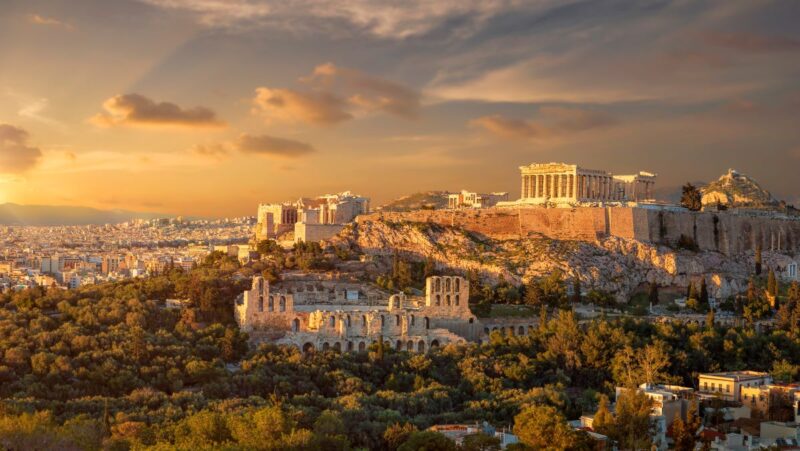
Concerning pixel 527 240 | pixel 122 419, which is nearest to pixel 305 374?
pixel 122 419

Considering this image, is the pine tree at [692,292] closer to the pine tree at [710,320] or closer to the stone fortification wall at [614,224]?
the pine tree at [710,320]

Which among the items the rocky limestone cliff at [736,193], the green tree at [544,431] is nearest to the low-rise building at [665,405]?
the green tree at [544,431]

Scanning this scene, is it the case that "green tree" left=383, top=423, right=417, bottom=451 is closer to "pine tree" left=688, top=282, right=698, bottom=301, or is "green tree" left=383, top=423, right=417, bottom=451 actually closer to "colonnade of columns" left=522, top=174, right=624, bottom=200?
"pine tree" left=688, top=282, right=698, bottom=301

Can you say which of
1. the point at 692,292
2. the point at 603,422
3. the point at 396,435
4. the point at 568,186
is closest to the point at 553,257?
the point at 692,292

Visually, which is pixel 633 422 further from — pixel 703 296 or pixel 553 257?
pixel 553 257

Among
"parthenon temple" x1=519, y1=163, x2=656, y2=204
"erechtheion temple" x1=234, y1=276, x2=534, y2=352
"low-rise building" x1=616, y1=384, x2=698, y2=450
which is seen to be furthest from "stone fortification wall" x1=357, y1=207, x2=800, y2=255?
"low-rise building" x1=616, y1=384, x2=698, y2=450
